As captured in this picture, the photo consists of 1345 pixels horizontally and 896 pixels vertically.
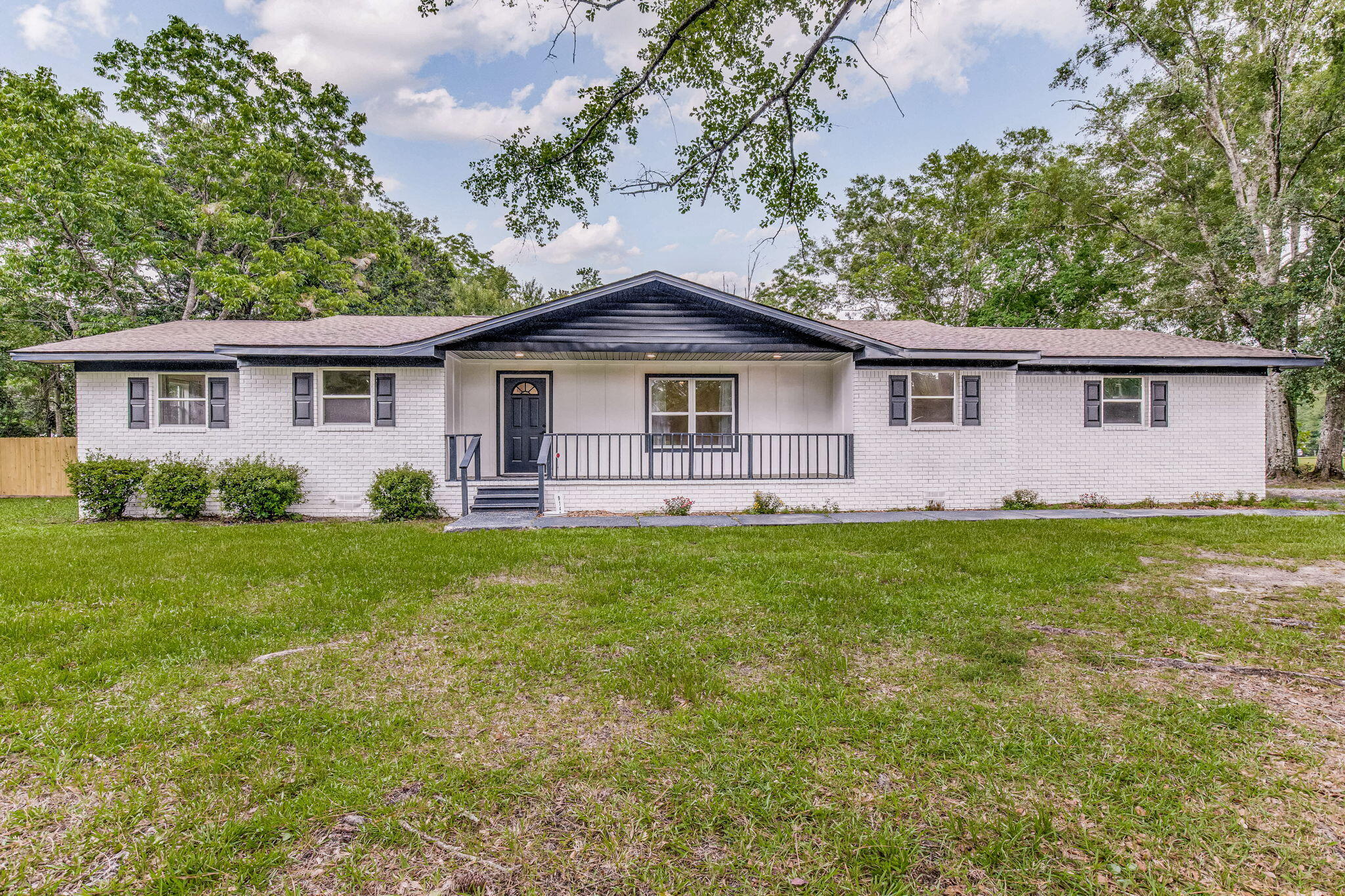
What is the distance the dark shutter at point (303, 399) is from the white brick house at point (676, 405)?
0.09 ft

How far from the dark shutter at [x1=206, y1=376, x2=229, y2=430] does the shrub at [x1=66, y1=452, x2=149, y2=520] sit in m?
1.25

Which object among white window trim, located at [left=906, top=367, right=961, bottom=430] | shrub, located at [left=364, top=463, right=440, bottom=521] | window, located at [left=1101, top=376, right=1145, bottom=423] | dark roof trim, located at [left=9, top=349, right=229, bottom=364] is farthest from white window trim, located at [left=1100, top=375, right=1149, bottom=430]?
dark roof trim, located at [left=9, top=349, right=229, bottom=364]

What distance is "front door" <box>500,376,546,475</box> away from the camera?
11.9m

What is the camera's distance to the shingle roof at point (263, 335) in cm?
1013

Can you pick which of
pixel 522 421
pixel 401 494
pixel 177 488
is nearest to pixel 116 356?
pixel 177 488

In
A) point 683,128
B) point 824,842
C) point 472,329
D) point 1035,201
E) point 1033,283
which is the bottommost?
point 824,842

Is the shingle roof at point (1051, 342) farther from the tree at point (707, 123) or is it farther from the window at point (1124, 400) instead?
the tree at point (707, 123)

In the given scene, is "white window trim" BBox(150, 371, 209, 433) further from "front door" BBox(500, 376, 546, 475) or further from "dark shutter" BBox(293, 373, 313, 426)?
"front door" BBox(500, 376, 546, 475)

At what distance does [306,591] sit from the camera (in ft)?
16.0

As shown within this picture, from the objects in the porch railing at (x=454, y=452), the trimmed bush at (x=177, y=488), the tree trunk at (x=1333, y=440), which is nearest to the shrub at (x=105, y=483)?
the trimmed bush at (x=177, y=488)

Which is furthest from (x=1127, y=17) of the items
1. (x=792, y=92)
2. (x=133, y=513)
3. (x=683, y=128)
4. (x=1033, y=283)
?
(x=133, y=513)

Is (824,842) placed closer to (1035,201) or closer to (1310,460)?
(1035,201)

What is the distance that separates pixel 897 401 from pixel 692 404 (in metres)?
4.20

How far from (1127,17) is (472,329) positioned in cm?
1647
